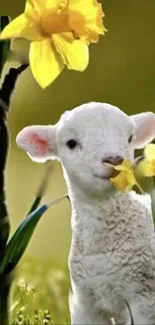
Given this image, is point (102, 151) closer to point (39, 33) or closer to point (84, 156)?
point (84, 156)

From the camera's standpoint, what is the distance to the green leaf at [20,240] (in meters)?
0.92

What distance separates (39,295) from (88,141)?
226mm

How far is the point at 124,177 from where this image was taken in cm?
87

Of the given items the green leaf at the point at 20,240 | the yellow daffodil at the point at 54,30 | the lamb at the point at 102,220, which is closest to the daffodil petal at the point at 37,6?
the yellow daffodil at the point at 54,30

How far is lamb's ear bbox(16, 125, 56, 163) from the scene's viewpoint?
92 centimetres

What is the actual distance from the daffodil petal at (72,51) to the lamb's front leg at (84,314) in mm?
268

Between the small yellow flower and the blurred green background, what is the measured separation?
116 mm

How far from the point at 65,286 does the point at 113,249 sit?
10 cm

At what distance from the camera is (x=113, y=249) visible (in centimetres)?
92

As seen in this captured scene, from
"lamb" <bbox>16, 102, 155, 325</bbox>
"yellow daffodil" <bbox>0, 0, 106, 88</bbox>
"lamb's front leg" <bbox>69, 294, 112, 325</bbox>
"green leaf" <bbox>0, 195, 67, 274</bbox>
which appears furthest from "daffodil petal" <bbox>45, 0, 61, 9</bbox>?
"lamb's front leg" <bbox>69, 294, 112, 325</bbox>

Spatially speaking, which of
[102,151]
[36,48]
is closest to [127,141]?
[102,151]

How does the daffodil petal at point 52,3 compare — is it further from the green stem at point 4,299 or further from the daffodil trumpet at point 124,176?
the green stem at point 4,299

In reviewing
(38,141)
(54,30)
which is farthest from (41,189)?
(54,30)

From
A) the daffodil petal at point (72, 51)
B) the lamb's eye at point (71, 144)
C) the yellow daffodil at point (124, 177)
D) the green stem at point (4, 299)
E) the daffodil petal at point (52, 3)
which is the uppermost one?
the daffodil petal at point (52, 3)
